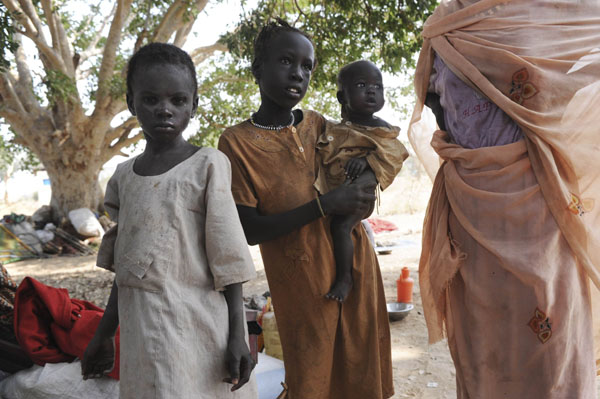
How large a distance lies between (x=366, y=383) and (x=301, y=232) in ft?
1.93

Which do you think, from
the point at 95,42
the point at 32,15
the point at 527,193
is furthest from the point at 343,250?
the point at 95,42

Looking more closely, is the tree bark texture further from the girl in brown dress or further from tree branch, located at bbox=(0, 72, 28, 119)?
the girl in brown dress

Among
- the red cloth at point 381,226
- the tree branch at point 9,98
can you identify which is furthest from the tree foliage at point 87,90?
the red cloth at point 381,226

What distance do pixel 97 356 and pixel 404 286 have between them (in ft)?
12.9

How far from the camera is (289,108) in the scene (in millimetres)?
1684

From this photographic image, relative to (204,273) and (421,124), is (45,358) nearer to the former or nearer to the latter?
(204,273)

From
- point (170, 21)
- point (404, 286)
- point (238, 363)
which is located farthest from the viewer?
point (170, 21)

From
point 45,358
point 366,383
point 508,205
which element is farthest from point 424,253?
point 45,358

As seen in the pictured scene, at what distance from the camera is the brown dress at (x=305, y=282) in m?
1.65

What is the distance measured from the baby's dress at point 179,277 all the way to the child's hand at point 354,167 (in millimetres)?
503

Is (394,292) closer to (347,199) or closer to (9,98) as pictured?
(347,199)

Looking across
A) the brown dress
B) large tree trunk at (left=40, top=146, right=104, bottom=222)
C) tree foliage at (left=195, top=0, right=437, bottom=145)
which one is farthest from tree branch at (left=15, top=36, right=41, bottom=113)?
the brown dress

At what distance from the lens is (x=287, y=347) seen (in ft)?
5.62

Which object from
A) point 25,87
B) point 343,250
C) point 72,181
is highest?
point 25,87
